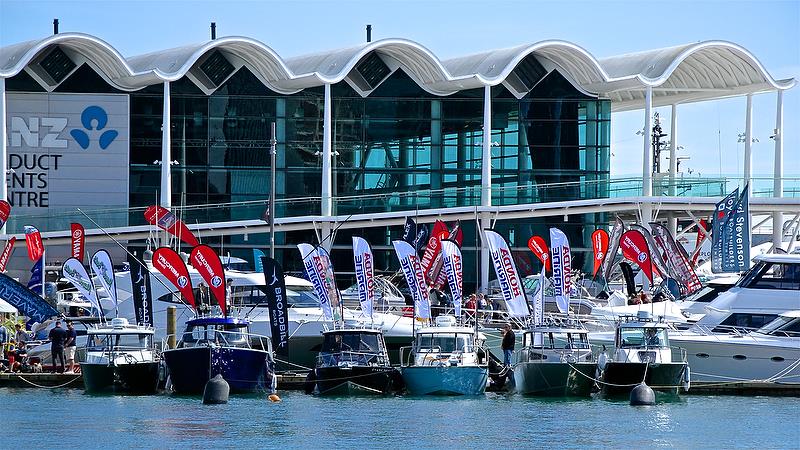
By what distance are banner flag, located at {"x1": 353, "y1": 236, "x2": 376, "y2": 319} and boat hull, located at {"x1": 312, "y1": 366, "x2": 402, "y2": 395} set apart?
3.12m

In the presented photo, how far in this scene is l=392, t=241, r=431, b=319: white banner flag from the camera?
44.5 m

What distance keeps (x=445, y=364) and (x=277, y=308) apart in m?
4.64

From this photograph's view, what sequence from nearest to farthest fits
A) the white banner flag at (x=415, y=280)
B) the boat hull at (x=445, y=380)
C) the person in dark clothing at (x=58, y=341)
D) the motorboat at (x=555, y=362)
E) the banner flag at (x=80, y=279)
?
the boat hull at (x=445, y=380) → the motorboat at (x=555, y=362) → the person in dark clothing at (x=58, y=341) → the white banner flag at (x=415, y=280) → the banner flag at (x=80, y=279)

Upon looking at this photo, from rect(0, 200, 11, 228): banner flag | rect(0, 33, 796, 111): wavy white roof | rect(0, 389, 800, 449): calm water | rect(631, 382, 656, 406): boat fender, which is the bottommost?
rect(0, 389, 800, 449): calm water

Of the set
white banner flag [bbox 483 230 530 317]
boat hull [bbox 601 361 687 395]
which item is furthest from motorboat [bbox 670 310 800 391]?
white banner flag [bbox 483 230 530 317]

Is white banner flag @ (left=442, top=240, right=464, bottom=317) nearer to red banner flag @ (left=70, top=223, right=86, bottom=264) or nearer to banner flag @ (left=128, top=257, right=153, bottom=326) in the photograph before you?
banner flag @ (left=128, top=257, right=153, bottom=326)

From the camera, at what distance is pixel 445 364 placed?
41219 millimetres

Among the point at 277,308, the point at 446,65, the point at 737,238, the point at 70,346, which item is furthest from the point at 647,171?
the point at 70,346

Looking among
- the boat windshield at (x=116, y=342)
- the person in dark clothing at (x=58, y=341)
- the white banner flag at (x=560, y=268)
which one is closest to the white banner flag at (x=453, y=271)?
the white banner flag at (x=560, y=268)

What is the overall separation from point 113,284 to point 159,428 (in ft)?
39.7

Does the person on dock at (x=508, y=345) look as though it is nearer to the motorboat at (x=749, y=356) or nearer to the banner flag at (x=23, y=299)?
the motorboat at (x=749, y=356)

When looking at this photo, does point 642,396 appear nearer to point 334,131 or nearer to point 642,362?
point 642,362

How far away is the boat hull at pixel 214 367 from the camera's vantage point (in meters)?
40.2

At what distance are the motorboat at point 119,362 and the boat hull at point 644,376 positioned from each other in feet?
36.6
